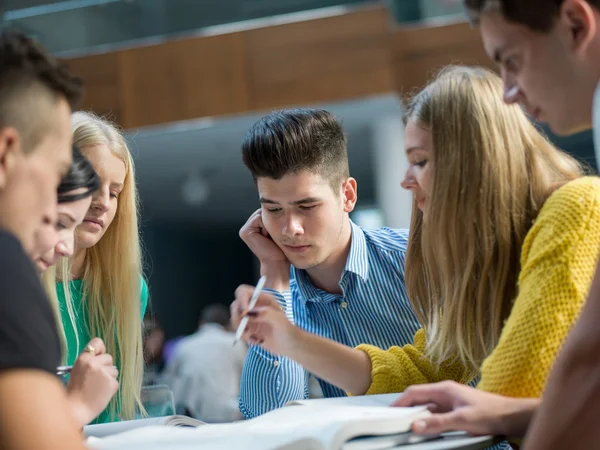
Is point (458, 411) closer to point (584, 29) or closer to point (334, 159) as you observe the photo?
point (584, 29)

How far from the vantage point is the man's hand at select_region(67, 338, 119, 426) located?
1266mm

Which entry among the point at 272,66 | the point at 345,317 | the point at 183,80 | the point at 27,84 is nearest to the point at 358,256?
the point at 345,317

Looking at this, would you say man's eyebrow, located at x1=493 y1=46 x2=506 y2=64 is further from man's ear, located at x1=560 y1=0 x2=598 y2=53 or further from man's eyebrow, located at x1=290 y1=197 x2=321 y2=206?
man's eyebrow, located at x1=290 y1=197 x2=321 y2=206

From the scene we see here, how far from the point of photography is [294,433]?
0.93 m

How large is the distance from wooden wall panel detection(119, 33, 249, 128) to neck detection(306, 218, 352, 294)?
14.8 ft

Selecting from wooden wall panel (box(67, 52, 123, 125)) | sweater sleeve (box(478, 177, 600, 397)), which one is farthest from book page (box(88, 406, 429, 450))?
wooden wall panel (box(67, 52, 123, 125))

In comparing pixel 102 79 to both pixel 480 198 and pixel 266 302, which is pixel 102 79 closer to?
pixel 266 302

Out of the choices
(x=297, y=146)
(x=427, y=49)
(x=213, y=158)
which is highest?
(x=427, y=49)

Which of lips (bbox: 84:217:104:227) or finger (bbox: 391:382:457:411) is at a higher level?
lips (bbox: 84:217:104:227)

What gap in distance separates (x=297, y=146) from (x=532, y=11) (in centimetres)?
99

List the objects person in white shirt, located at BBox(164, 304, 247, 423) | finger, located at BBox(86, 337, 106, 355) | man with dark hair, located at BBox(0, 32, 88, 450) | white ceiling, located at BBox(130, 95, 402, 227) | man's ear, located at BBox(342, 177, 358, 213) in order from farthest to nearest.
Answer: white ceiling, located at BBox(130, 95, 402, 227), person in white shirt, located at BBox(164, 304, 247, 423), man's ear, located at BBox(342, 177, 358, 213), finger, located at BBox(86, 337, 106, 355), man with dark hair, located at BBox(0, 32, 88, 450)

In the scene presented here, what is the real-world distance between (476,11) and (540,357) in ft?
1.50

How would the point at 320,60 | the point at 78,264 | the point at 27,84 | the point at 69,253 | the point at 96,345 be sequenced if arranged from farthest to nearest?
the point at 320,60
the point at 78,264
the point at 96,345
the point at 69,253
the point at 27,84

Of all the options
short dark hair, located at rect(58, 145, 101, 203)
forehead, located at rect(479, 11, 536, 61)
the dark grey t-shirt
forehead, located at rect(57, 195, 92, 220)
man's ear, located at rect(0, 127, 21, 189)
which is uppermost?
forehead, located at rect(479, 11, 536, 61)
